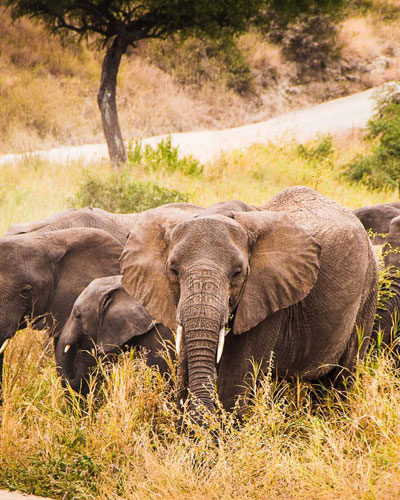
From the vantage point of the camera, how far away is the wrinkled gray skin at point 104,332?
182 inches

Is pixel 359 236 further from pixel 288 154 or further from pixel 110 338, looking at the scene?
pixel 288 154

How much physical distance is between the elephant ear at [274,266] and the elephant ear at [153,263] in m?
0.33

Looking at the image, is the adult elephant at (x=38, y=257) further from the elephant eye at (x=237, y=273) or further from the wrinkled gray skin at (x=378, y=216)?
the wrinkled gray skin at (x=378, y=216)

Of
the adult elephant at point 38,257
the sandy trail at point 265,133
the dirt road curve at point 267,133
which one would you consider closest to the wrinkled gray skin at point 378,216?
the adult elephant at point 38,257

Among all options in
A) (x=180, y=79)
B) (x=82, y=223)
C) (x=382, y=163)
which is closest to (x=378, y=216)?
(x=82, y=223)

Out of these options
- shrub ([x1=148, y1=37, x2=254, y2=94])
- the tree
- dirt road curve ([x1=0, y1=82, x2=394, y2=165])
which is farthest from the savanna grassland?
shrub ([x1=148, y1=37, x2=254, y2=94])

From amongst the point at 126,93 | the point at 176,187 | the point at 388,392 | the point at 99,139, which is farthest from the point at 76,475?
the point at 126,93

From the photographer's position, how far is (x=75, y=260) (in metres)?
5.40

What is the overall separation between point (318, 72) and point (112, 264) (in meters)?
22.3

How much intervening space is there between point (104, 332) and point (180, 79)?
20.7 meters

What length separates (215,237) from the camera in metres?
3.47

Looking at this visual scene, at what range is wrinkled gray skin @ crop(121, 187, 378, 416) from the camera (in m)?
3.41

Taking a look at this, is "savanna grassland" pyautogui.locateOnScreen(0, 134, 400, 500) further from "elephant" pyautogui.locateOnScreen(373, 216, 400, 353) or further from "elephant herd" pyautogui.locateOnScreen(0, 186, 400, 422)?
"elephant" pyautogui.locateOnScreen(373, 216, 400, 353)

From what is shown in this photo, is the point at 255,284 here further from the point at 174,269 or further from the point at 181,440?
the point at 181,440
